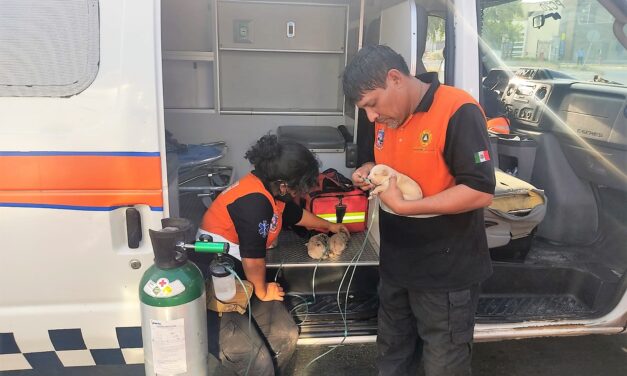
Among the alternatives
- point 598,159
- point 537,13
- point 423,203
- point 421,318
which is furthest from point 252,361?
point 537,13

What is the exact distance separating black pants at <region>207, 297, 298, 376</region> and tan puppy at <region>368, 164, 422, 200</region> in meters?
0.92

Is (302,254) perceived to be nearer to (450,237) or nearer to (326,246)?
(326,246)

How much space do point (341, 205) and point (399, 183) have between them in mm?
1368

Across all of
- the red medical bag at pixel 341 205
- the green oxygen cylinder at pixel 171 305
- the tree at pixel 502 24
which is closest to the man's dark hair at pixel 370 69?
the green oxygen cylinder at pixel 171 305

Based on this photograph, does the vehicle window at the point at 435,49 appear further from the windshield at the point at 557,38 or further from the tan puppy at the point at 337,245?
the tan puppy at the point at 337,245

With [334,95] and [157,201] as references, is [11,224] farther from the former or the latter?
[334,95]

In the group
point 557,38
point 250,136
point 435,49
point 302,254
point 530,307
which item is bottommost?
point 530,307

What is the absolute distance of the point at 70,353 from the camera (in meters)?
2.03

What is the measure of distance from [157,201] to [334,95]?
2632 millimetres

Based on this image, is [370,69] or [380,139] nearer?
[370,69]

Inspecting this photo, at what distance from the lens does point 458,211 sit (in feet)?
5.56

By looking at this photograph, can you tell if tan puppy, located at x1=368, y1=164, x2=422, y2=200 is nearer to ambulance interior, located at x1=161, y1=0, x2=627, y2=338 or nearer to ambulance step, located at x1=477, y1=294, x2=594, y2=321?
ambulance interior, located at x1=161, y1=0, x2=627, y2=338

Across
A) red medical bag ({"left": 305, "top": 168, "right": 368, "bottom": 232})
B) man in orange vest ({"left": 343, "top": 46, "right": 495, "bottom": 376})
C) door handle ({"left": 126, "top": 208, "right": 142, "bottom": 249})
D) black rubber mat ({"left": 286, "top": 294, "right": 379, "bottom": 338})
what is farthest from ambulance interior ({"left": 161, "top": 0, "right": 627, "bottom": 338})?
man in orange vest ({"left": 343, "top": 46, "right": 495, "bottom": 376})

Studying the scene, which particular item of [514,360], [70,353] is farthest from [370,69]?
[514,360]
